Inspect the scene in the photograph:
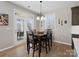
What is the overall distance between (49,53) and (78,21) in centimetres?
129

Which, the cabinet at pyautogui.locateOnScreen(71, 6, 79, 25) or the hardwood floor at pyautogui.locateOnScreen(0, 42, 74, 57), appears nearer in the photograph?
the cabinet at pyautogui.locateOnScreen(71, 6, 79, 25)

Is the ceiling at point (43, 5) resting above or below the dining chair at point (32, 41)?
above

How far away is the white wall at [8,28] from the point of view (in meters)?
2.88

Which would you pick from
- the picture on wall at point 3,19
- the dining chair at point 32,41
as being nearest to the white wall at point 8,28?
the picture on wall at point 3,19

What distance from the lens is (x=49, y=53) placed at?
10.0 feet

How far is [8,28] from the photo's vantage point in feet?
9.89

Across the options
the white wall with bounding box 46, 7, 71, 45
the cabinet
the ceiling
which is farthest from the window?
the cabinet

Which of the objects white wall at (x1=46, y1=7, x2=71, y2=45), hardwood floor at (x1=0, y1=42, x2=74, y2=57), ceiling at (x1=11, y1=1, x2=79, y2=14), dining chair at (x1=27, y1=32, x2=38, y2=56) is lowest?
hardwood floor at (x1=0, y1=42, x2=74, y2=57)

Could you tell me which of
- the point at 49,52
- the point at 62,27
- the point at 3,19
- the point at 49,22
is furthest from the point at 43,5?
the point at 49,52

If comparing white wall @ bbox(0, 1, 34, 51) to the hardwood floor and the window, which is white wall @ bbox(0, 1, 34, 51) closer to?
the hardwood floor

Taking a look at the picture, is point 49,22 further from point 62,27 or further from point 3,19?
point 3,19

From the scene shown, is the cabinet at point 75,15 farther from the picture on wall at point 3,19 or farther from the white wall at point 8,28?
the picture on wall at point 3,19

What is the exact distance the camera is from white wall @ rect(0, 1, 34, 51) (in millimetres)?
2875

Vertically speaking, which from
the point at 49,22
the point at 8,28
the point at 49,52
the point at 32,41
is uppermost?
the point at 49,22
